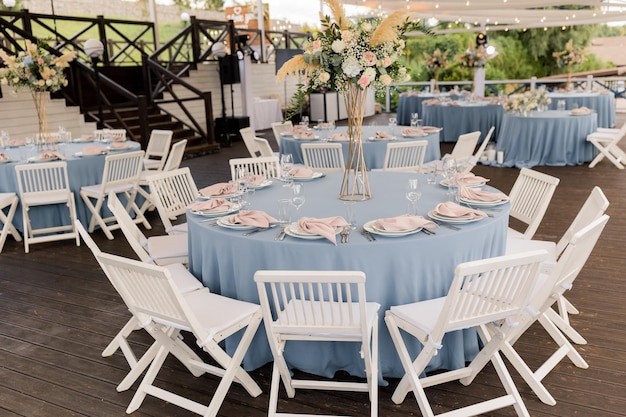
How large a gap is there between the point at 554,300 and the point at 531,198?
1.25 meters

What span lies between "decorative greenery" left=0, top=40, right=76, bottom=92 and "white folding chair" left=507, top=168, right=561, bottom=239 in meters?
4.91

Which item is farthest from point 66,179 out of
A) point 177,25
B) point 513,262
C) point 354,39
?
point 177,25

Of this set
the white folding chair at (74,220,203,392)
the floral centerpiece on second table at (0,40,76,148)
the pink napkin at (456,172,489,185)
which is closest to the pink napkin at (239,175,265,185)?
the white folding chair at (74,220,203,392)

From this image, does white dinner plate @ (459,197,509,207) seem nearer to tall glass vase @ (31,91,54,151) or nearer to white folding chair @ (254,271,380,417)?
white folding chair @ (254,271,380,417)

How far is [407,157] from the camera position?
5668 millimetres

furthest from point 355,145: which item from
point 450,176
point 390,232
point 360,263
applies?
point 360,263

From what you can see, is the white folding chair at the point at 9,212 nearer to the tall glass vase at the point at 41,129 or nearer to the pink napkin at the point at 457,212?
the tall glass vase at the point at 41,129

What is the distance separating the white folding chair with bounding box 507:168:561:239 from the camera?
144 inches

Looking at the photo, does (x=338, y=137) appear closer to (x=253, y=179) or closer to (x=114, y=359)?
(x=253, y=179)

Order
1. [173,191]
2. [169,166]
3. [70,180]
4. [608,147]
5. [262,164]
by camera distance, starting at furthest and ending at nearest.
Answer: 1. [608,147]
2. [169,166]
3. [70,180]
4. [262,164]
5. [173,191]

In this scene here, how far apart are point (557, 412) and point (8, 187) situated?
17.4 feet

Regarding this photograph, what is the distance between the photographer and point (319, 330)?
239 centimetres

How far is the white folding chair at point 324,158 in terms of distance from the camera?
5645mm

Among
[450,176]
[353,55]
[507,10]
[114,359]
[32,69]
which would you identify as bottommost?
[114,359]
